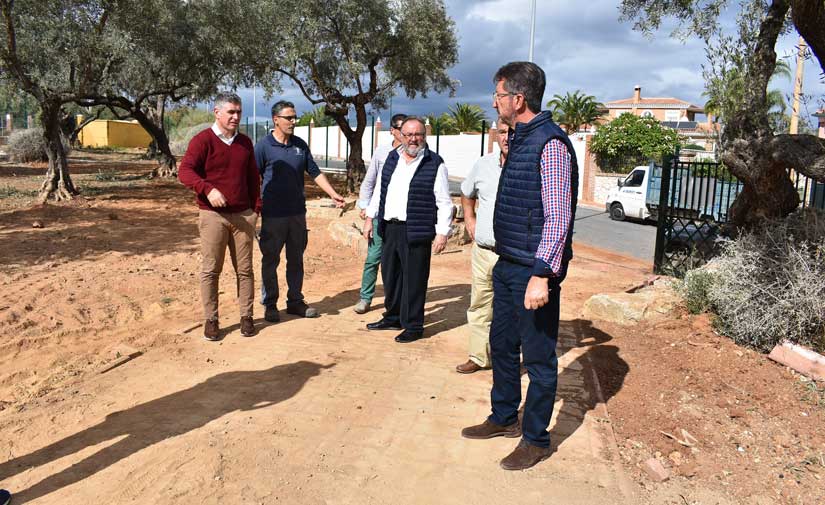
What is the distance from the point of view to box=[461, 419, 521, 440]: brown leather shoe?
11.9 feet

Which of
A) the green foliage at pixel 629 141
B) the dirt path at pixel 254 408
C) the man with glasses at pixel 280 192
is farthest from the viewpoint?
the green foliage at pixel 629 141

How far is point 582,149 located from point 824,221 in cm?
2178

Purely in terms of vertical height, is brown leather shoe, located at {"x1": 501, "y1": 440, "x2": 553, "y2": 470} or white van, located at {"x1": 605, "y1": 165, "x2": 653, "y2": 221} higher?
white van, located at {"x1": 605, "y1": 165, "x2": 653, "y2": 221}

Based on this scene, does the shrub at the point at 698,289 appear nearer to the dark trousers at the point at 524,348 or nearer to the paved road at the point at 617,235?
the dark trousers at the point at 524,348

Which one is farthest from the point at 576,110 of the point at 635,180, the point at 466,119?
the point at 635,180

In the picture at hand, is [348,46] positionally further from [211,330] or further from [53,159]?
[211,330]

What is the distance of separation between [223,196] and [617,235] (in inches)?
492

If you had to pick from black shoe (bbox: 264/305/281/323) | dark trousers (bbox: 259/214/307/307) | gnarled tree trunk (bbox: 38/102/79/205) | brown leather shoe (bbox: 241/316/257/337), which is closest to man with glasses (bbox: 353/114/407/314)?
dark trousers (bbox: 259/214/307/307)

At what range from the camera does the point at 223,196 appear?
16.5ft

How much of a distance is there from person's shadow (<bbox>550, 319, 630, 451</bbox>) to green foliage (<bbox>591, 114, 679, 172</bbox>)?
2081 centimetres

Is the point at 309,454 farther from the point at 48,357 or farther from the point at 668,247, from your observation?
the point at 668,247

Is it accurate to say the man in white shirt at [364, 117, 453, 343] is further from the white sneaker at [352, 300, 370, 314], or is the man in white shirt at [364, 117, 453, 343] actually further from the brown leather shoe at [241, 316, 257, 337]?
the brown leather shoe at [241, 316, 257, 337]

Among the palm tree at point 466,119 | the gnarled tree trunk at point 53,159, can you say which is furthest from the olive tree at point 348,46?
the palm tree at point 466,119

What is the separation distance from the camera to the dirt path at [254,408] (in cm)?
309
